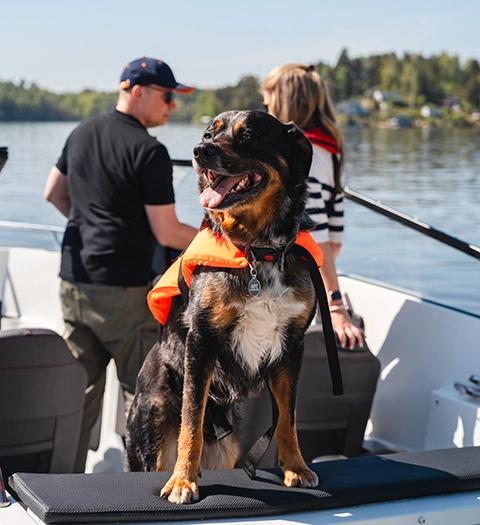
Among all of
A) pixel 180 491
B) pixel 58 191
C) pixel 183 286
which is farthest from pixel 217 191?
pixel 58 191

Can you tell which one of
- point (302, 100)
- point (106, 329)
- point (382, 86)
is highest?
point (382, 86)

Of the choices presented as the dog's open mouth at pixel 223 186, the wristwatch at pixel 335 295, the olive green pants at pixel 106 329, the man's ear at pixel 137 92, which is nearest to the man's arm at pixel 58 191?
the olive green pants at pixel 106 329

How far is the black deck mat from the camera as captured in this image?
2115 millimetres

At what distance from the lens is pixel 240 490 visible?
7.54ft

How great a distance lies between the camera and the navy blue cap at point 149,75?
3.88 m

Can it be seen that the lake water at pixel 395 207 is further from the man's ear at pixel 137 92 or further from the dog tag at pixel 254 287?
the dog tag at pixel 254 287

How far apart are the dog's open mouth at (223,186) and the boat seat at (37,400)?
3.02ft

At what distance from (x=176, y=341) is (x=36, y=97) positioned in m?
34.0

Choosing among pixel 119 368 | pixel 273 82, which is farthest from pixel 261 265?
pixel 119 368

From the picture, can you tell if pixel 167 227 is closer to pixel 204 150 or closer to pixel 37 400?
pixel 37 400

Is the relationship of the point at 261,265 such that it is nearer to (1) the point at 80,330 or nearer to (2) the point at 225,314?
(2) the point at 225,314

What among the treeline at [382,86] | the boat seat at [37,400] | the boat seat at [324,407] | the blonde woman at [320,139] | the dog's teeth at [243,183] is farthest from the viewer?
the treeline at [382,86]

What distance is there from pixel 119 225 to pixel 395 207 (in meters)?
A: 8.22

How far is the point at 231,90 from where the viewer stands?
1688 centimetres
